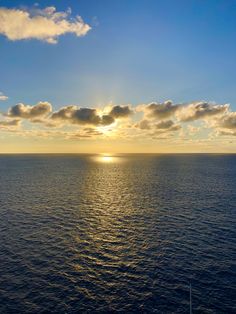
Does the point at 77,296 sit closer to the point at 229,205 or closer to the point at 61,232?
the point at 61,232

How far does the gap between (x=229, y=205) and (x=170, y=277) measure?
184 feet

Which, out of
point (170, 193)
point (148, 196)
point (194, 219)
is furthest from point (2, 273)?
point (170, 193)

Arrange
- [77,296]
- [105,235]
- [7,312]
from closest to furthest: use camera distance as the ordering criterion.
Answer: [7,312], [77,296], [105,235]

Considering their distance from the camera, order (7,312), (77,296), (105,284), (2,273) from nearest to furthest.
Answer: (7,312)
(77,296)
(105,284)
(2,273)

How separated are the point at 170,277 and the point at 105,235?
22.6m

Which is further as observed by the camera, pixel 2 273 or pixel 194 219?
pixel 194 219

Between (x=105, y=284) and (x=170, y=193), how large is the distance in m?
76.5

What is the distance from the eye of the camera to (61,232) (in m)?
61.7

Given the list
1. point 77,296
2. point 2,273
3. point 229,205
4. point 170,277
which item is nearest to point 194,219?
point 229,205

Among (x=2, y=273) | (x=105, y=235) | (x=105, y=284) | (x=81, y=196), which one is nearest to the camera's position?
(x=105, y=284)

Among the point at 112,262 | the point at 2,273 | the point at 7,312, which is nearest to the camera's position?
the point at 7,312

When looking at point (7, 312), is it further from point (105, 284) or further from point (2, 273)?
point (105, 284)

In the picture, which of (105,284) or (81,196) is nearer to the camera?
(105,284)

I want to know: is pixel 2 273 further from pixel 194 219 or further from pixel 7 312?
pixel 194 219
